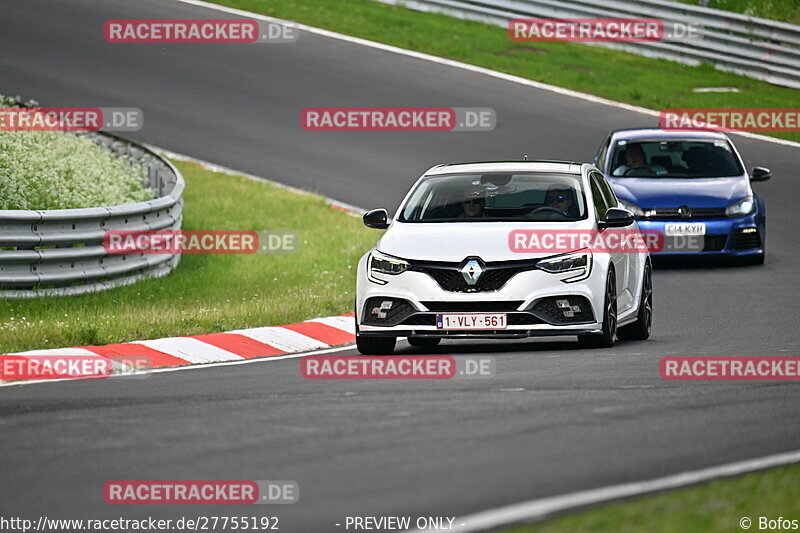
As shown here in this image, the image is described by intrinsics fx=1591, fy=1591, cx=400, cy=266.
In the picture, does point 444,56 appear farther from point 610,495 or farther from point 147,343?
point 610,495

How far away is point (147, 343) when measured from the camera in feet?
43.3

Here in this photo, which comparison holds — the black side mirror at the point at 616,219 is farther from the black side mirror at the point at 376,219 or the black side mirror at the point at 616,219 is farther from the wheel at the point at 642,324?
the black side mirror at the point at 376,219

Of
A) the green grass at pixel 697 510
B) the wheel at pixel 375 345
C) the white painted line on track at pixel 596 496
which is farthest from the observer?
the wheel at pixel 375 345

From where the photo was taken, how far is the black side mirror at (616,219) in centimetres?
1294

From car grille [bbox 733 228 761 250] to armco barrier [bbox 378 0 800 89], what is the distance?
12.6 meters

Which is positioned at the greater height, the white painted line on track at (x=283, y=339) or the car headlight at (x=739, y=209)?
the car headlight at (x=739, y=209)

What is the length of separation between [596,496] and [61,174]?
13.5 meters

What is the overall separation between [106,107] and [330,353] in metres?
15.5

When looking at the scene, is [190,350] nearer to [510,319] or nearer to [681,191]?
[510,319]

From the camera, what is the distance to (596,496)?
686cm

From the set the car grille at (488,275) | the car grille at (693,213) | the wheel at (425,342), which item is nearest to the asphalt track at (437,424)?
the wheel at (425,342)

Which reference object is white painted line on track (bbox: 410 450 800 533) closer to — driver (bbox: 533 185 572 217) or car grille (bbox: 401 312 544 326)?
car grille (bbox: 401 312 544 326)

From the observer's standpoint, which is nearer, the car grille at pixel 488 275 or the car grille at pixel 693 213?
the car grille at pixel 488 275

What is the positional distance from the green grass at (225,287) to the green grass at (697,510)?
7172 millimetres
